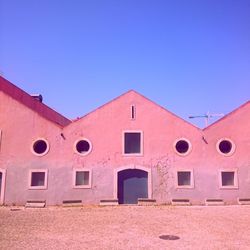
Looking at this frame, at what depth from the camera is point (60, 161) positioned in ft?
75.3

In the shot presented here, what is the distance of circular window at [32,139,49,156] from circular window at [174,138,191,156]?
9220 mm

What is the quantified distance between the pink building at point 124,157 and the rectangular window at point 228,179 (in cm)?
7

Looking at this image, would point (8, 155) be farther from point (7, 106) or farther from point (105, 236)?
point (105, 236)

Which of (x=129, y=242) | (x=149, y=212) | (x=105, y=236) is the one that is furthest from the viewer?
(x=149, y=212)

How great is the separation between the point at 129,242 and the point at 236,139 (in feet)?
51.3

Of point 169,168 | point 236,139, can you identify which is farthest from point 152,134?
point 236,139

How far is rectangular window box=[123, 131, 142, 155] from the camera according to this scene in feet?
77.1

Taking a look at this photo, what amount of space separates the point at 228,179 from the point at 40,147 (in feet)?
44.8

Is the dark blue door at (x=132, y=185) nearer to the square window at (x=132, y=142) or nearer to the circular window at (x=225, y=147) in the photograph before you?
the square window at (x=132, y=142)

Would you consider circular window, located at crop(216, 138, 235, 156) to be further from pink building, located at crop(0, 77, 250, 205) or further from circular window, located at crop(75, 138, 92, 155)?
circular window, located at crop(75, 138, 92, 155)

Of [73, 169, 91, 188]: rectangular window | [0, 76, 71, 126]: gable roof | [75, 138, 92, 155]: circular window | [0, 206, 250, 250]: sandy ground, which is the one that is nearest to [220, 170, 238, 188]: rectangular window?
[0, 206, 250, 250]: sandy ground

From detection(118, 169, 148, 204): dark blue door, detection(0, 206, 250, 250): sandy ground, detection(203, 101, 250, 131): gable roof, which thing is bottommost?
detection(0, 206, 250, 250): sandy ground

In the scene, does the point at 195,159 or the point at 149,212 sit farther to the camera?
the point at 195,159

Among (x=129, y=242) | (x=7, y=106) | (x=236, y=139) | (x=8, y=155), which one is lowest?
(x=129, y=242)
